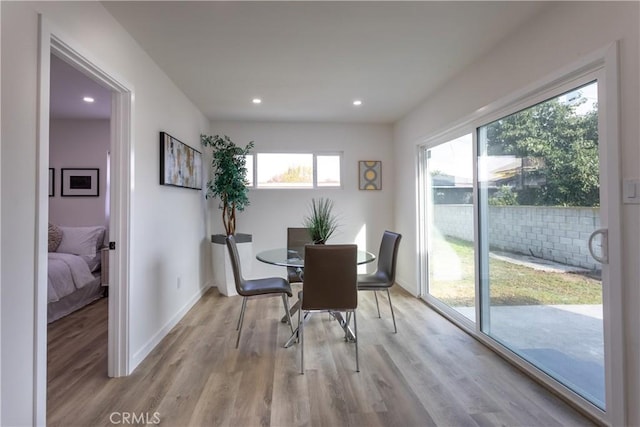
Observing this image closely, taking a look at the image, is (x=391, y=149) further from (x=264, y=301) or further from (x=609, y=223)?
(x=609, y=223)

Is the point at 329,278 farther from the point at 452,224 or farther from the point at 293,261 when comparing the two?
the point at 452,224

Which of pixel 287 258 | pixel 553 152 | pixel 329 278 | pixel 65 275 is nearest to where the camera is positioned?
pixel 553 152

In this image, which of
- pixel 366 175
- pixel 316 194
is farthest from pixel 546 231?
pixel 316 194

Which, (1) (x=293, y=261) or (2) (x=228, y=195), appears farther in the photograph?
(2) (x=228, y=195)

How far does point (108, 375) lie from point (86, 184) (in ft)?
10.6

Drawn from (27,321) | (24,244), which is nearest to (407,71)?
(24,244)

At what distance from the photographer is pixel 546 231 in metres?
2.03

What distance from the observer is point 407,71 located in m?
2.80

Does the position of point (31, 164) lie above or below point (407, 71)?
below

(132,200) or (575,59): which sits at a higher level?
(575,59)

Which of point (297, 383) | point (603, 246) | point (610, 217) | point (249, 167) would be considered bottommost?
point (297, 383)

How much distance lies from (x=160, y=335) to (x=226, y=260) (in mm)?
1370

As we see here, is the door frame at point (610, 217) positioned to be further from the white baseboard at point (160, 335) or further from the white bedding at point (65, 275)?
the white bedding at point (65, 275)

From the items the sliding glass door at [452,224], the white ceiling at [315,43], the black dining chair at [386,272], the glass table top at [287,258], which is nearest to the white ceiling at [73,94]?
the white ceiling at [315,43]
